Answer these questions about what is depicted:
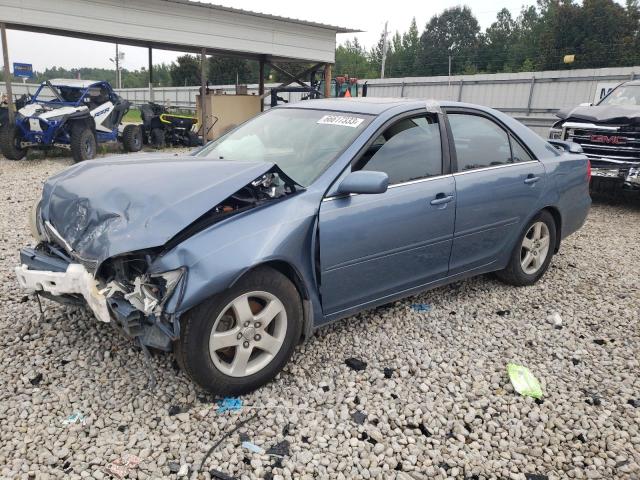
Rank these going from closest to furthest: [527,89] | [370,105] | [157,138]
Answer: [370,105], [157,138], [527,89]

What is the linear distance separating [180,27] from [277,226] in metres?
12.6

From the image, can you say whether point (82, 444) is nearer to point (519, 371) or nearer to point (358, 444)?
point (358, 444)

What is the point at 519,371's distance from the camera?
3.20m

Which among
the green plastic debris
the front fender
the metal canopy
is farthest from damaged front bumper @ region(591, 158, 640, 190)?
the metal canopy

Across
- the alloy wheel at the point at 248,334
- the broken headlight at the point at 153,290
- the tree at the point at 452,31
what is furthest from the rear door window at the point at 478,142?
the tree at the point at 452,31

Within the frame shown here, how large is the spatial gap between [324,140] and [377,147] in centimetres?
36

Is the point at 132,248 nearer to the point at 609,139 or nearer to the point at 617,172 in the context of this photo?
the point at 617,172

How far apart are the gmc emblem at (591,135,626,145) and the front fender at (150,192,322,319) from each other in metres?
6.61

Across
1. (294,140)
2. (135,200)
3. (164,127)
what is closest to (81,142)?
(164,127)

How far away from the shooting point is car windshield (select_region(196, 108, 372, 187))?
127 inches

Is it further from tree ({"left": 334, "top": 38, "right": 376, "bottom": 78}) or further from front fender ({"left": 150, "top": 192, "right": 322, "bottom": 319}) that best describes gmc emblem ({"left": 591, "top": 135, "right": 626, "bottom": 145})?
tree ({"left": 334, "top": 38, "right": 376, "bottom": 78})

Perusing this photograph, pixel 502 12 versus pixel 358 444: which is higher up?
pixel 502 12

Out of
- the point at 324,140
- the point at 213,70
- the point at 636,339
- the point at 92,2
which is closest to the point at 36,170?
the point at 92,2

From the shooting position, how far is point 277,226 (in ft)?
9.07
